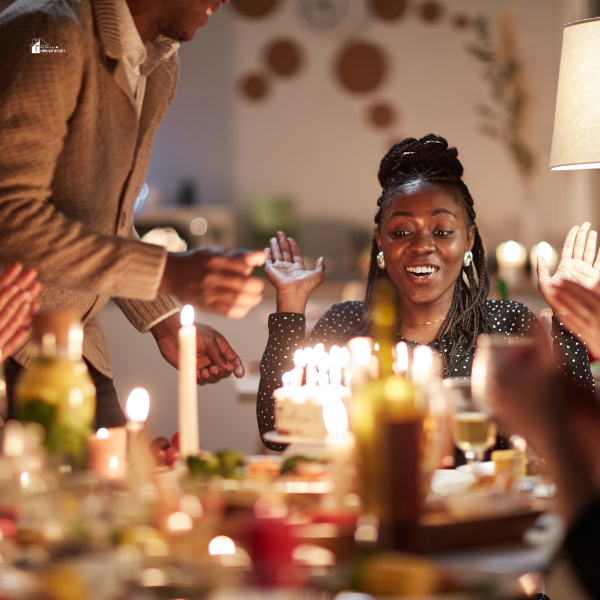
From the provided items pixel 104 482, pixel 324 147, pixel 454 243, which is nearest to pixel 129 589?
pixel 104 482

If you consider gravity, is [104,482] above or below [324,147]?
below

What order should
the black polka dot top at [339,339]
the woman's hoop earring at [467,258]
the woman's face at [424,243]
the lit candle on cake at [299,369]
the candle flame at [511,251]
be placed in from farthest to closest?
1. the candle flame at [511,251]
2. the woman's hoop earring at [467,258]
3. the woman's face at [424,243]
4. the black polka dot top at [339,339]
5. the lit candle on cake at [299,369]

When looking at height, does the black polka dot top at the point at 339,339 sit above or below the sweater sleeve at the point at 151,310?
below

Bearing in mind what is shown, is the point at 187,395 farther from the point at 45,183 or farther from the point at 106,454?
the point at 45,183

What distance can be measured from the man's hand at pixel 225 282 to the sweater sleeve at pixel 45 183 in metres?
0.09

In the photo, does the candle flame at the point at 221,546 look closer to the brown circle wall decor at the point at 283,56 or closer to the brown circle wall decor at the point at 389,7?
the brown circle wall decor at the point at 283,56

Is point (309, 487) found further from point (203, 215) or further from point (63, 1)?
point (203, 215)

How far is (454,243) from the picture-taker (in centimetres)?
214

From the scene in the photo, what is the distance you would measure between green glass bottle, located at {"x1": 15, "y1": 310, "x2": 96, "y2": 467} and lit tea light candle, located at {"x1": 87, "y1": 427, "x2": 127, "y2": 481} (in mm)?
15

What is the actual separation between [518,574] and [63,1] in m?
1.27

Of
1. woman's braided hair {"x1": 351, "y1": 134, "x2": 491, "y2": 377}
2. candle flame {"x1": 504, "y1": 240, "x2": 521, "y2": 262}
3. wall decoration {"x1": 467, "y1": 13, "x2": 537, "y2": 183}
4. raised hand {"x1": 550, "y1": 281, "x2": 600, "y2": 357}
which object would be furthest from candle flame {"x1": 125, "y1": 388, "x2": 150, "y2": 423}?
wall decoration {"x1": 467, "y1": 13, "x2": 537, "y2": 183}

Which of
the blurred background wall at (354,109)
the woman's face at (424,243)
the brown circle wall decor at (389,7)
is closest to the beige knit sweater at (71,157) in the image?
the woman's face at (424,243)

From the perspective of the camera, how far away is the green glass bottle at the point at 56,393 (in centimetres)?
105

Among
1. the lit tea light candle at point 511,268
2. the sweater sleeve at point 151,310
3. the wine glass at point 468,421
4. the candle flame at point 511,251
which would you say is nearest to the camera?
the wine glass at point 468,421
